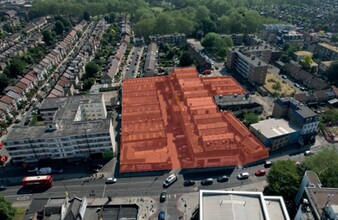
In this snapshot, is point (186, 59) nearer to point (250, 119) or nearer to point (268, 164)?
point (250, 119)

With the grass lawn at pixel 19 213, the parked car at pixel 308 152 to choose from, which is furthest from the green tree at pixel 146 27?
the grass lawn at pixel 19 213

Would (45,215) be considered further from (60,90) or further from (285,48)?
(285,48)

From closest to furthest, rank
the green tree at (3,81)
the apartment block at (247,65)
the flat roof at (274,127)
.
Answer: the flat roof at (274,127) < the green tree at (3,81) < the apartment block at (247,65)

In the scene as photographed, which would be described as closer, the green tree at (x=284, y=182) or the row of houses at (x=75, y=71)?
the green tree at (x=284, y=182)

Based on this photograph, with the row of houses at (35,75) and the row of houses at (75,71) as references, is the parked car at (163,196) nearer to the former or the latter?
the row of houses at (75,71)

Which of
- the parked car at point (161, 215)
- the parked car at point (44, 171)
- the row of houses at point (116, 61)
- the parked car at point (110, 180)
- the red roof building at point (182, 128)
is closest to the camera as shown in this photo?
the parked car at point (161, 215)

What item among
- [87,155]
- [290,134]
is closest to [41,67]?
[87,155]

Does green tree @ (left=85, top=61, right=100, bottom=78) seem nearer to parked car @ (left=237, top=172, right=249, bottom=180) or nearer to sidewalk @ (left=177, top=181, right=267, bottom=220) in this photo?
sidewalk @ (left=177, top=181, right=267, bottom=220)
